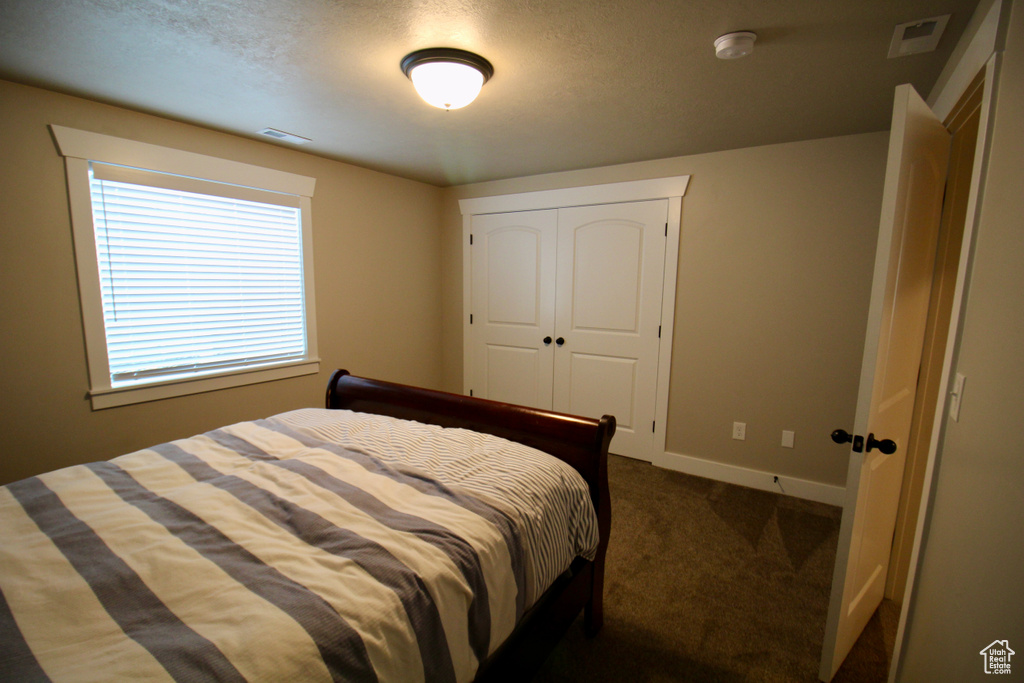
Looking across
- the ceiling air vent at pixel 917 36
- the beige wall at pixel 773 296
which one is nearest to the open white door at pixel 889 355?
the ceiling air vent at pixel 917 36

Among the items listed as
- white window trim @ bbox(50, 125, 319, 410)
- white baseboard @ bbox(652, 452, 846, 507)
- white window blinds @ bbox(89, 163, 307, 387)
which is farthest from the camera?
white baseboard @ bbox(652, 452, 846, 507)

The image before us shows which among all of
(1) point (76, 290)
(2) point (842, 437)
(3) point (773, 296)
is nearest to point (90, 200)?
(1) point (76, 290)

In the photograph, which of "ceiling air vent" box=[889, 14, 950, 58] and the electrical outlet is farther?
the electrical outlet

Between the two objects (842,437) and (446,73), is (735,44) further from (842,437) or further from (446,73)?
(842,437)

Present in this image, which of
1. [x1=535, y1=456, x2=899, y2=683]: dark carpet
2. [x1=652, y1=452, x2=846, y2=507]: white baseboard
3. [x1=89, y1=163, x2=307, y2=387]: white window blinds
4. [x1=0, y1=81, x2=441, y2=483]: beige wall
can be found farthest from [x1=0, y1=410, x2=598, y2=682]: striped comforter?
[x1=652, y1=452, x2=846, y2=507]: white baseboard

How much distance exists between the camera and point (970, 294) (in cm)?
106

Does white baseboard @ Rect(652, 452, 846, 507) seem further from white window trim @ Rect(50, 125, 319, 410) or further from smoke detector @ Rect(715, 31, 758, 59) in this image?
white window trim @ Rect(50, 125, 319, 410)

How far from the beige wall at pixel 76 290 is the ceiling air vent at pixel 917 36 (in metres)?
3.21

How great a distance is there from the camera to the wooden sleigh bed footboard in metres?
1.28

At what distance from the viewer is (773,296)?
278 centimetres

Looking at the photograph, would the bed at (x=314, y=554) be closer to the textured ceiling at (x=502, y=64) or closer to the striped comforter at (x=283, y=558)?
the striped comforter at (x=283, y=558)

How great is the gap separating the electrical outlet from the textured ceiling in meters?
1.87

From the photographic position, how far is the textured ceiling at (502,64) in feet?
4.57

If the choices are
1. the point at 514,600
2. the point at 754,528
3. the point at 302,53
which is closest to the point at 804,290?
the point at 754,528
